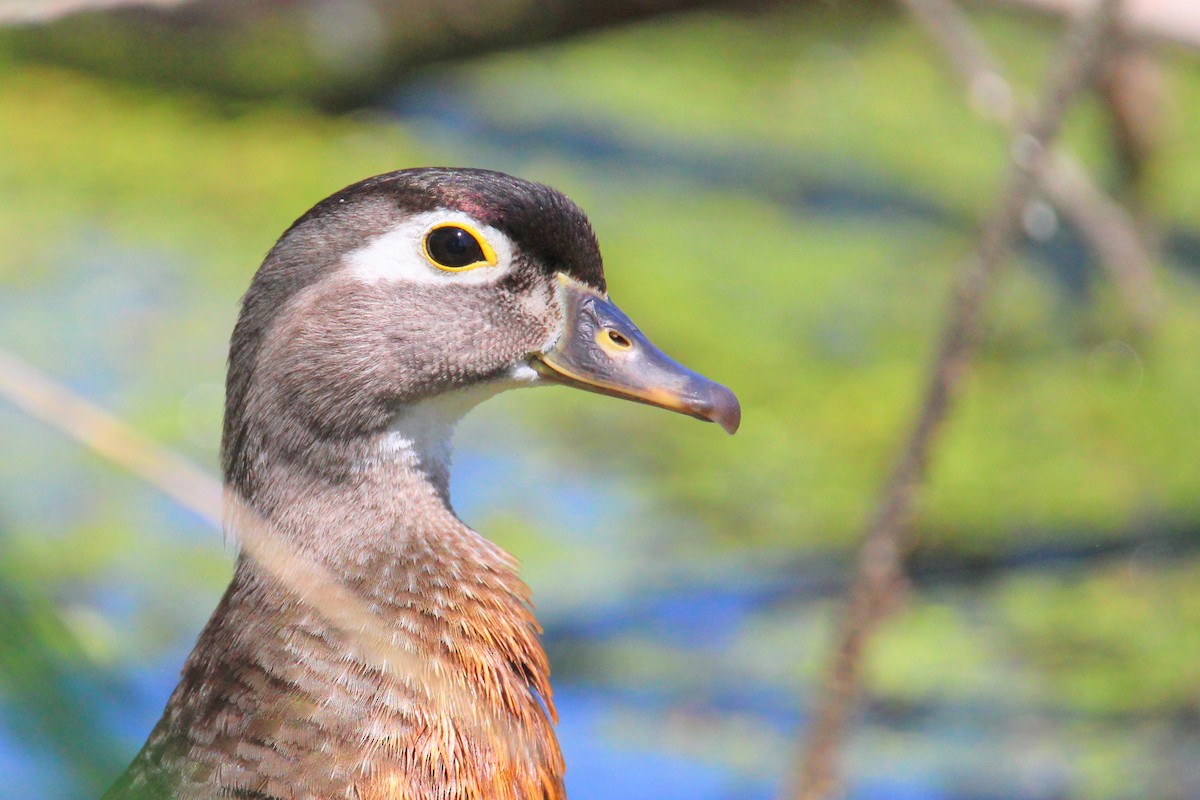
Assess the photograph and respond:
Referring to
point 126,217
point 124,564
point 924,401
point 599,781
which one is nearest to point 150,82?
point 126,217

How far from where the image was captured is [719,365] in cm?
343

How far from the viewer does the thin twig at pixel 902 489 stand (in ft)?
4.88

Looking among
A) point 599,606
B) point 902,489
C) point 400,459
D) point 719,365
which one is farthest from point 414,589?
point 719,365

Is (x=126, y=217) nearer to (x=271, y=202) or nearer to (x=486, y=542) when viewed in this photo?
(x=271, y=202)

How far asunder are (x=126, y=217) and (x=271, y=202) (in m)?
0.39

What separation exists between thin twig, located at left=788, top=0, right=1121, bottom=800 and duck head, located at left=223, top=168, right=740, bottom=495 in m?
0.22

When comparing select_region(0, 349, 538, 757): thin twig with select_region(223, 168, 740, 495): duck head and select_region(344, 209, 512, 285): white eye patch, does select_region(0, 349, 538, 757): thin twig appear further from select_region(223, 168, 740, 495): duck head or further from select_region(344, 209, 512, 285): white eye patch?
select_region(344, 209, 512, 285): white eye patch

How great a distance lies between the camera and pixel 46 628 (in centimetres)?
65

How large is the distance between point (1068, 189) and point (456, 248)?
214cm

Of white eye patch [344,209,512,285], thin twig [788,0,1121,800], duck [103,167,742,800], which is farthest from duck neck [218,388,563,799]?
thin twig [788,0,1121,800]

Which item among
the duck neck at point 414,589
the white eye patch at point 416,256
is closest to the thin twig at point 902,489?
the duck neck at point 414,589

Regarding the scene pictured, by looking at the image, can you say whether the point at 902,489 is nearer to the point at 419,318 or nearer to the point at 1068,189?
the point at 419,318

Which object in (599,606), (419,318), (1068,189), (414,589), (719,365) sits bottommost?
(414,589)

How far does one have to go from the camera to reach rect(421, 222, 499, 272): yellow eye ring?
1.64 metres
